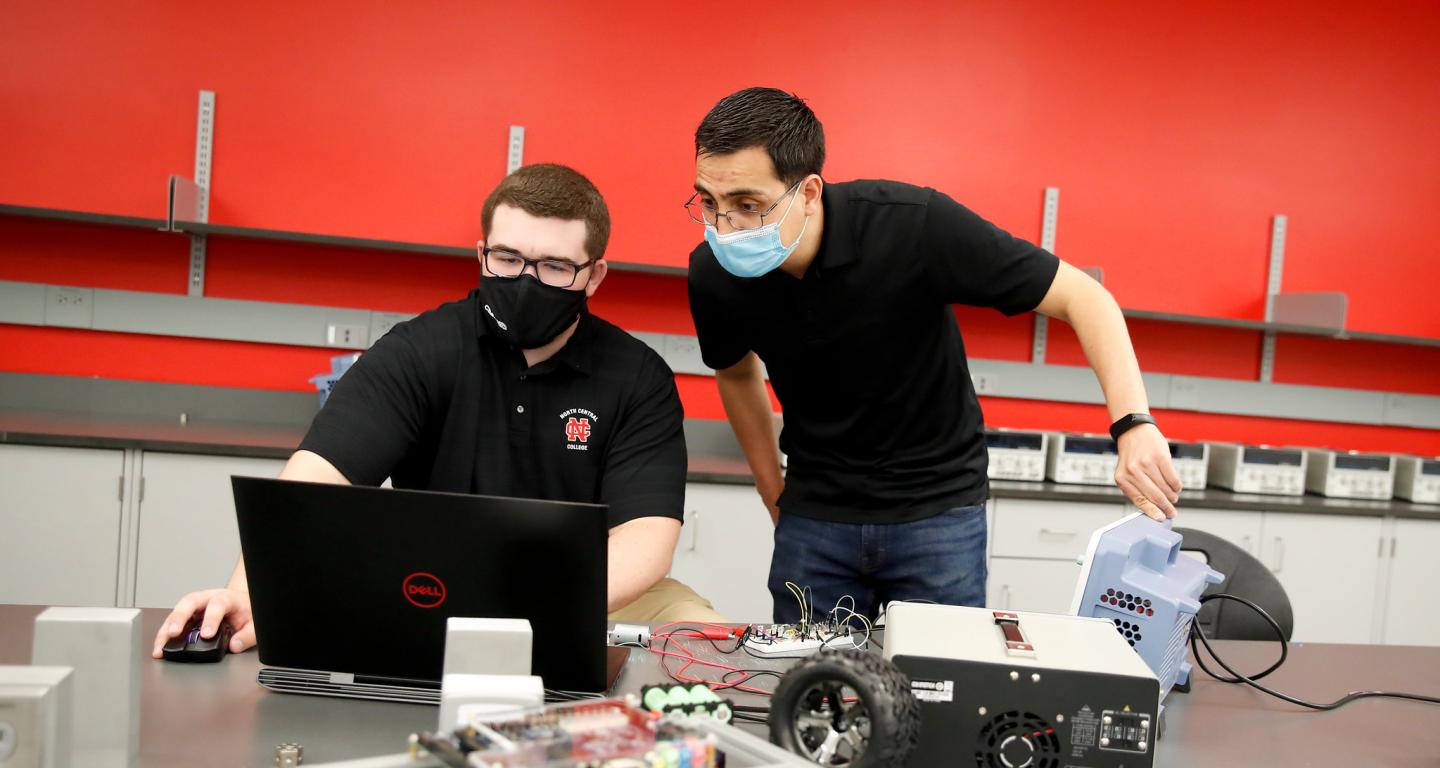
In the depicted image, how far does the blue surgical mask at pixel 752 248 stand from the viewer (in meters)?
1.57

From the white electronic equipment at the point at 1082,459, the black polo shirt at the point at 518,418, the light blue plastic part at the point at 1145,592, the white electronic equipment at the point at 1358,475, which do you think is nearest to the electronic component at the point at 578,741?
the light blue plastic part at the point at 1145,592

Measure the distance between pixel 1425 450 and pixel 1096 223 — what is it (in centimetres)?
161

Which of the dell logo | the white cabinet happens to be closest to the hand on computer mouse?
the dell logo

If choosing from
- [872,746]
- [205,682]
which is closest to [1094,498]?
[872,746]

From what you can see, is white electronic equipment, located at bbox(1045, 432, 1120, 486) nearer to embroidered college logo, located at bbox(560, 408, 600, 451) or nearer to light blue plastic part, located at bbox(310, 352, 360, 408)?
embroidered college logo, located at bbox(560, 408, 600, 451)

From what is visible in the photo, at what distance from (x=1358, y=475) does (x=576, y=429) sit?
113 inches

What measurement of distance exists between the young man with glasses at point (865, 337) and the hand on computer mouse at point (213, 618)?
87 cm

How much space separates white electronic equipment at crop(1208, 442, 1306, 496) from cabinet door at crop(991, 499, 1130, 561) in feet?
1.72

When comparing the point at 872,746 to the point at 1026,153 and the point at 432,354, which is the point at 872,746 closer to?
the point at 432,354

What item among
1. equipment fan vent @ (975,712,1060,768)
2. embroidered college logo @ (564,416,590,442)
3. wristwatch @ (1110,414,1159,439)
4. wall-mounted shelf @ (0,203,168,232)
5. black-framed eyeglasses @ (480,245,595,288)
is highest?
wall-mounted shelf @ (0,203,168,232)

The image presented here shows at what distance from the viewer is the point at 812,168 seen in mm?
1610

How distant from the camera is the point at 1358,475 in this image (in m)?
3.25

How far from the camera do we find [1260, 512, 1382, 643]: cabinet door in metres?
3.07

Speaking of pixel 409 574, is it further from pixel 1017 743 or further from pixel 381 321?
pixel 381 321
